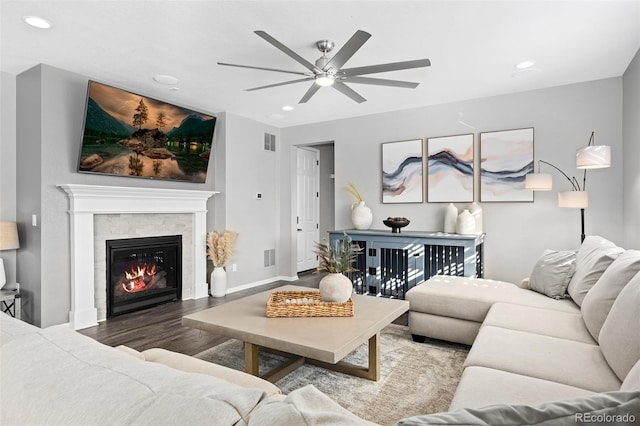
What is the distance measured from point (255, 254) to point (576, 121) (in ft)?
15.0

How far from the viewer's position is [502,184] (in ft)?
14.6

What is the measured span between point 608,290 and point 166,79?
419 centimetres

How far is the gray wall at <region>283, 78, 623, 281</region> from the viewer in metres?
3.90

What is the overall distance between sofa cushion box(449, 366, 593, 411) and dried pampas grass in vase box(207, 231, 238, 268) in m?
3.89

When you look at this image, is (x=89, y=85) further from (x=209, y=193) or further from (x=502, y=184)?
(x=502, y=184)

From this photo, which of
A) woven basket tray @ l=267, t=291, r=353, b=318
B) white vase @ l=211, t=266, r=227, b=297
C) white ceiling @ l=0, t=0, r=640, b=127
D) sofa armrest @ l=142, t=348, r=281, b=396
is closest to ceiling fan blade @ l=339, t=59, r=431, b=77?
white ceiling @ l=0, t=0, r=640, b=127

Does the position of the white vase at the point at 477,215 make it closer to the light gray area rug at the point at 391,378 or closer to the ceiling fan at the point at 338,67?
the light gray area rug at the point at 391,378

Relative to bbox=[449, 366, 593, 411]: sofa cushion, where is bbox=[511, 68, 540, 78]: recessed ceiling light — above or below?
above

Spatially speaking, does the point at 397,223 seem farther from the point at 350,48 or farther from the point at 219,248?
the point at 350,48

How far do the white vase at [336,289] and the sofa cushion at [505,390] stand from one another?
102 centimetres

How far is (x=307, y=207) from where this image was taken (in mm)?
6949

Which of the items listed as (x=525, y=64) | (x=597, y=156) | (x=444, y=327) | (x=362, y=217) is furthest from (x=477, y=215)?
(x=444, y=327)

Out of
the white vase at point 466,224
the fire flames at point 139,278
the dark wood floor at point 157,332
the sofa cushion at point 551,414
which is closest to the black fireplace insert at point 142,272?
the fire flames at point 139,278

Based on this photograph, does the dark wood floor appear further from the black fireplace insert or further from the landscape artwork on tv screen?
the landscape artwork on tv screen
